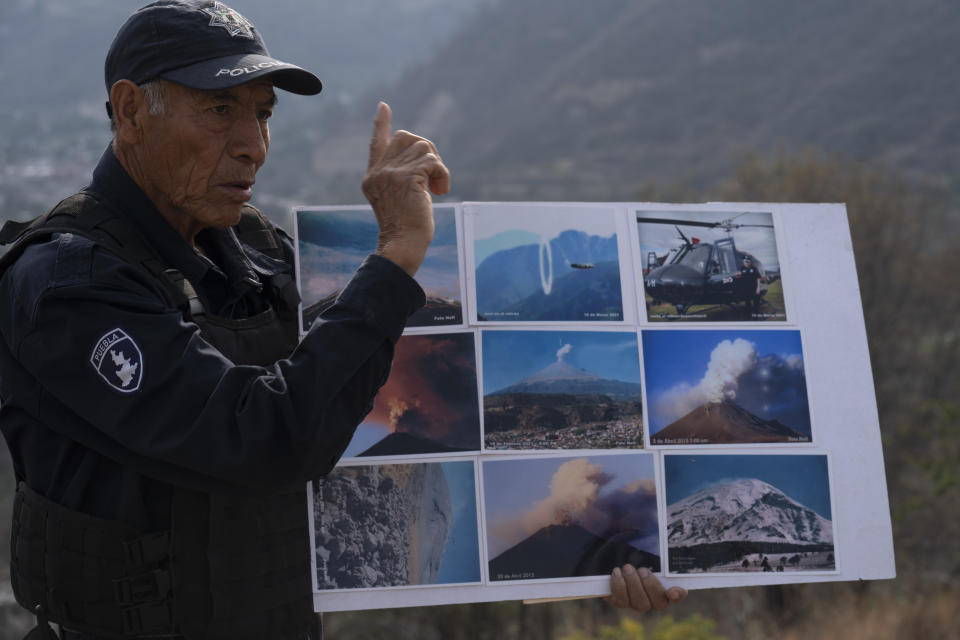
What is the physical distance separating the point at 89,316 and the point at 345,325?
0.47 m

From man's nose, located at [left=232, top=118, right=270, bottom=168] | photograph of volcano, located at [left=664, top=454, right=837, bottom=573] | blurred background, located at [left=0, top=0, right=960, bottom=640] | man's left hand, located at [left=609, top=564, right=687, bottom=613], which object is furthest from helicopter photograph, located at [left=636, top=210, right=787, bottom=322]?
blurred background, located at [left=0, top=0, right=960, bottom=640]

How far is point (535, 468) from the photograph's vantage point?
2414mm

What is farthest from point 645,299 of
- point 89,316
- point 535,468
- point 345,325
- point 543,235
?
point 89,316

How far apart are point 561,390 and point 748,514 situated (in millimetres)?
616

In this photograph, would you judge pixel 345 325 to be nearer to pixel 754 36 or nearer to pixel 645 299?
pixel 645 299

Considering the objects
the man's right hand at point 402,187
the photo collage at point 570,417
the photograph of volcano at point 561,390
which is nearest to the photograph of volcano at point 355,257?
the photo collage at point 570,417

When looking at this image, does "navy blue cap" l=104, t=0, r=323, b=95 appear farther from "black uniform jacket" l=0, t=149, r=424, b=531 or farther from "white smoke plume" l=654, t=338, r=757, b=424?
"white smoke plume" l=654, t=338, r=757, b=424

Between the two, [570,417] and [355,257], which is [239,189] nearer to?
[355,257]

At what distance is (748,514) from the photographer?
245cm

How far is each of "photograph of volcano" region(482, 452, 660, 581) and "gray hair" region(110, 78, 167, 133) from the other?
121 cm

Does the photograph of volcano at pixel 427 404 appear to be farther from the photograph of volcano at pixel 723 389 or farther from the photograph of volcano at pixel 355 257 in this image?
the photograph of volcano at pixel 723 389

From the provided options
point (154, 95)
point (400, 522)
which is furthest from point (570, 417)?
point (154, 95)

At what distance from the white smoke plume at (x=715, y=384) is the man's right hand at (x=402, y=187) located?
3.13ft

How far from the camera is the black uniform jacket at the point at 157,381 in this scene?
1.60 meters
